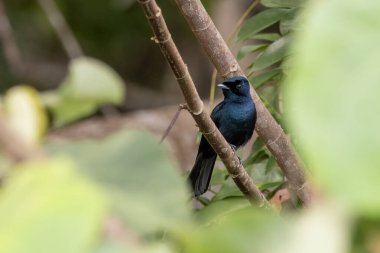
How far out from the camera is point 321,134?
40cm

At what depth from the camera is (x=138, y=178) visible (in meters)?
0.50

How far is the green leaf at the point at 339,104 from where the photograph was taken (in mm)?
397

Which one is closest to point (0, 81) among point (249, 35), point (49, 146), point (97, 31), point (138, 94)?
point (97, 31)

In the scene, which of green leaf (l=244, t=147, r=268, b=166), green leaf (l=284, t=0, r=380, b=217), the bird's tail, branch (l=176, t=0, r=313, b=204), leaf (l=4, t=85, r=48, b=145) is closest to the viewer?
green leaf (l=284, t=0, r=380, b=217)

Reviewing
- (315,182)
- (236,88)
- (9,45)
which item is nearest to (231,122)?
(236,88)

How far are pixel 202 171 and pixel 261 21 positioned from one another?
81cm

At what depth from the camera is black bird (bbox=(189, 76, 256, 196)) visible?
2.62 m

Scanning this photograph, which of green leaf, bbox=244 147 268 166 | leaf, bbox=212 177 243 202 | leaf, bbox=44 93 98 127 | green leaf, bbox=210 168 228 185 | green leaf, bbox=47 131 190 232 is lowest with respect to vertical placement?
green leaf, bbox=210 168 228 185

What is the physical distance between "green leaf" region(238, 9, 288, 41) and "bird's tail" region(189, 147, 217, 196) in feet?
1.50

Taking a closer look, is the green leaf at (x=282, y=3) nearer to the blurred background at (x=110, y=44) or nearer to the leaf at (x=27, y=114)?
the leaf at (x=27, y=114)

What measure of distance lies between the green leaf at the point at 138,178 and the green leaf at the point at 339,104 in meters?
0.10

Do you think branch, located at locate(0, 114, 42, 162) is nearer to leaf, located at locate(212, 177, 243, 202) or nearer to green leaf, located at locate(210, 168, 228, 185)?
leaf, located at locate(212, 177, 243, 202)

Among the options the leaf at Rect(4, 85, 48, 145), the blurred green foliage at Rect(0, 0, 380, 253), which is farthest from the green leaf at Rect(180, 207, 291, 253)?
the leaf at Rect(4, 85, 48, 145)

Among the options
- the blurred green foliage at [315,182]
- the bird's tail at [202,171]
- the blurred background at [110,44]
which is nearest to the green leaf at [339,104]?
the blurred green foliage at [315,182]
